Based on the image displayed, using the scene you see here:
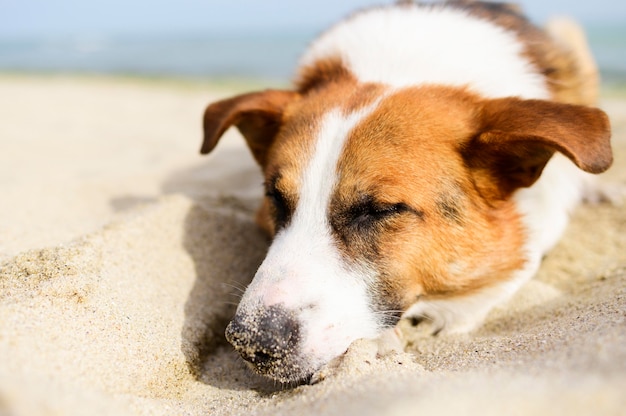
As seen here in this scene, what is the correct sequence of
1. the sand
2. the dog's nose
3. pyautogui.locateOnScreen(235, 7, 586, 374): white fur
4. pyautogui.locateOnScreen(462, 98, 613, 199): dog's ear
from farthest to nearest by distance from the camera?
pyautogui.locateOnScreen(462, 98, 613, 199): dog's ear, pyautogui.locateOnScreen(235, 7, 586, 374): white fur, the dog's nose, the sand

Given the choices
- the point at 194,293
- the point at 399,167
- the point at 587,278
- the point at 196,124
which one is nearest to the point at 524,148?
the point at 399,167

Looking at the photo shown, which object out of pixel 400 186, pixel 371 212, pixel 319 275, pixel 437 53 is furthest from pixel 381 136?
pixel 437 53

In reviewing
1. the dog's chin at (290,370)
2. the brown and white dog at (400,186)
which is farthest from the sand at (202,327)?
the brown and white dog at (400,186)

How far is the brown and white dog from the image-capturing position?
231cm

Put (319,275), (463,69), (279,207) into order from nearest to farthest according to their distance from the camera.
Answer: (319,275) → (279,207) → (463,69)

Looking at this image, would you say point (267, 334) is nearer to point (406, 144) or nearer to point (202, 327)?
point (202, 327)

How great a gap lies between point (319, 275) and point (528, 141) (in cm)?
111

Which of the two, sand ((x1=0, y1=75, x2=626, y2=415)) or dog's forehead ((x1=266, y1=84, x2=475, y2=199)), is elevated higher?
dog's forehead ((x1=266, y1=84, x2=475, y2=199))

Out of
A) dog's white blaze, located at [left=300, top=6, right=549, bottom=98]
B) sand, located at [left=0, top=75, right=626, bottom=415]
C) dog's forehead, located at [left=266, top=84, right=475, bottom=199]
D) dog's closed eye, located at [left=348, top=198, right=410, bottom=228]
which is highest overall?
dog's white blaze, located at [left=300, top=6, right=549, bottom=98]

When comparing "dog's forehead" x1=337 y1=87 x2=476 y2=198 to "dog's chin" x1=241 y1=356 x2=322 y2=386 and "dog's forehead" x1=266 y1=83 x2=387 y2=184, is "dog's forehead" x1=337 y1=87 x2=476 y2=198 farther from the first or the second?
"dog's chin" x1=241 y1=356 x2=322 y2=386

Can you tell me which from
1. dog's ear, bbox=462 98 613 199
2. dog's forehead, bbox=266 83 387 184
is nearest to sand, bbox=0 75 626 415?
dog's ear, bbox=462 98 613 199

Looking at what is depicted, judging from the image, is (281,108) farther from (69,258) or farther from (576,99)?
(576,99)

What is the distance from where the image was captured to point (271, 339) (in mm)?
2162

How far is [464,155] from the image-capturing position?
8.96ft
